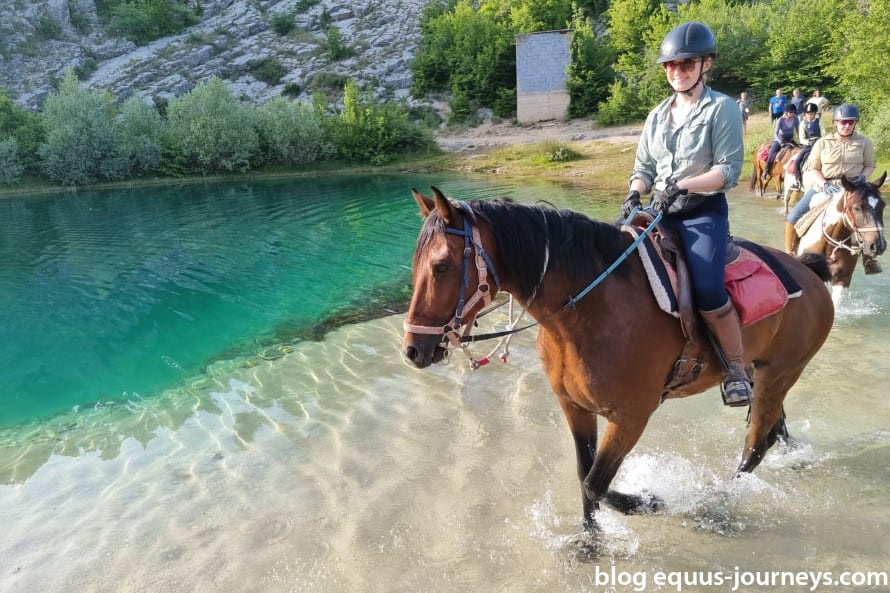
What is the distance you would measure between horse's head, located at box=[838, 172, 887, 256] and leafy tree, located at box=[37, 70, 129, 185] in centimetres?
4857

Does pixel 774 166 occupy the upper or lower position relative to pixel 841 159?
lower

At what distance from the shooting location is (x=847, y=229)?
8.62m

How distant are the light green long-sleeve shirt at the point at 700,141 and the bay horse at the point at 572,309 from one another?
75cm

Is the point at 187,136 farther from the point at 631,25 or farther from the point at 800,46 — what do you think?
the point at 800,46

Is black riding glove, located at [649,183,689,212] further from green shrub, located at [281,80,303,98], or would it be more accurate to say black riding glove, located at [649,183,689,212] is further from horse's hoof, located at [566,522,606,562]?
green shrub, located at [281,80,303,98]

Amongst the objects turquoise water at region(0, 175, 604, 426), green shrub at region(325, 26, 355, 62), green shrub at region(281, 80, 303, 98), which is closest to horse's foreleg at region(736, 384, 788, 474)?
turquoise water at region(0, 175, 604, 426)

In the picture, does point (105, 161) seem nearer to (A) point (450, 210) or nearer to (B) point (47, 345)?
(B) point (47, 345)

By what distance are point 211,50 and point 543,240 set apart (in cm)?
8590

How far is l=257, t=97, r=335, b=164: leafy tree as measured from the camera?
45.2 metres

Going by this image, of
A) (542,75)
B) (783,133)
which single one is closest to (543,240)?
(783,133)

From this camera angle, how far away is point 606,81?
52.5m

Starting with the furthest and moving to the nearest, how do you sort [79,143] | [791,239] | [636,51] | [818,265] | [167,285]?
[636,51], [79,143], [167,285], [791,239], [818,265]

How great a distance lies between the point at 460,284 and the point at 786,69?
177ft

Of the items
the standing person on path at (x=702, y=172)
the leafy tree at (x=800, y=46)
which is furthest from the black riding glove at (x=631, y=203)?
the leafy tree at (x=800, y=46)
